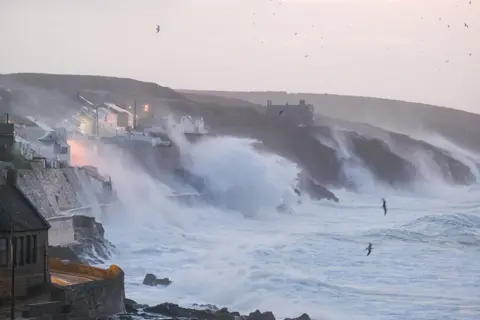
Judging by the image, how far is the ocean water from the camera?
1154 centimetres

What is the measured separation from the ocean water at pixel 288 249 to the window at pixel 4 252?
9.18 feet

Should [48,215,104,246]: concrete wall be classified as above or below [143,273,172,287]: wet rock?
above

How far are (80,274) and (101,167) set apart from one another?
11.5 metres

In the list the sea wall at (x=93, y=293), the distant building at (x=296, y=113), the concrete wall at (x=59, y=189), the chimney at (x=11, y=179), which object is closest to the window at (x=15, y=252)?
the sea wall at (x=93, y=293)

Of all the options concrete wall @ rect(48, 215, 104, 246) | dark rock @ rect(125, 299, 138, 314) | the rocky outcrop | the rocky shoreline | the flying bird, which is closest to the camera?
the rocky shoreline

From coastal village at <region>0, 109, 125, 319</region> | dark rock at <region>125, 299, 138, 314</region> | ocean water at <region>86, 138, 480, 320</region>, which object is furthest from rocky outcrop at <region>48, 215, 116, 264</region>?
coastal village at <region>0, 109, 125, 319</region>

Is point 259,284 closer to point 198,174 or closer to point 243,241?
point 243,241

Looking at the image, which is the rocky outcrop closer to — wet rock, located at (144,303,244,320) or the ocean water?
the ocean water

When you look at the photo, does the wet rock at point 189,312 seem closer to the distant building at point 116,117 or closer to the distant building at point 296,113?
the distant building at point 116,117

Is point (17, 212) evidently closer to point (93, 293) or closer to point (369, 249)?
point (93, 293)

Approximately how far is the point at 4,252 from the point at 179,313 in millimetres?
2329

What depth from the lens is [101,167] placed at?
2142cm

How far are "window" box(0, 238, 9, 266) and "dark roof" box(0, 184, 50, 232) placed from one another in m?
0.12

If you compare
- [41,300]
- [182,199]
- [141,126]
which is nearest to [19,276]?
[41,300]
